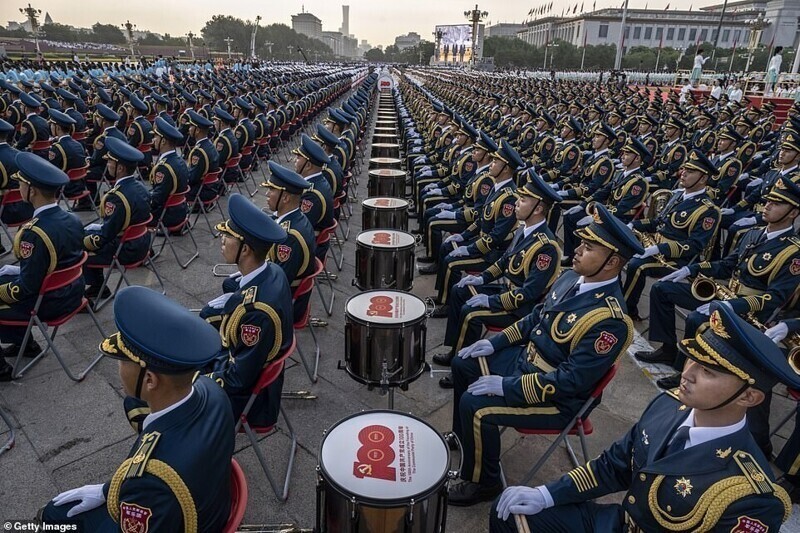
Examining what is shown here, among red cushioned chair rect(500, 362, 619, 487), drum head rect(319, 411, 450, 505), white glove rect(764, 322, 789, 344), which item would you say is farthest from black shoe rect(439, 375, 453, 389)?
white glove rect(764, 322, 789, 344)

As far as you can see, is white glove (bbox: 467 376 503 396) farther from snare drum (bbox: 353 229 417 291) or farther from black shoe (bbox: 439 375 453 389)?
snare drum (bbox: 353 229 417 291)

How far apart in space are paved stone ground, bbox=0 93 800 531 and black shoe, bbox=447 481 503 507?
0.19 ft

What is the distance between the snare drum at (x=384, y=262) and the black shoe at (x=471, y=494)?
2.50m

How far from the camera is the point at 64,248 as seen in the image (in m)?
4.71

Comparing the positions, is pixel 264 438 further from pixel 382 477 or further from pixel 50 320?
pixel 50 320

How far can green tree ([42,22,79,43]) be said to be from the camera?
311ft

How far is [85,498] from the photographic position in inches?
95.7

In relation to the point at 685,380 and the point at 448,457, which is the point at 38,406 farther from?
the point at 685,380

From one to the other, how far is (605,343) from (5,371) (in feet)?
18.5

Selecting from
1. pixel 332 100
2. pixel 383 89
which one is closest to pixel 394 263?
pixel 332 100

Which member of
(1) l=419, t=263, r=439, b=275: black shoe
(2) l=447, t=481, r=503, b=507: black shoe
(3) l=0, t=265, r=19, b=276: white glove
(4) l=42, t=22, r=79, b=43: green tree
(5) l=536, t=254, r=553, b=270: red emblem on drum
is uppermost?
(4) l=42, t=22, r=79, b=43: green tree

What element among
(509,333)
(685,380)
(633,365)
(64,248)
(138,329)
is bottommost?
(633,365)

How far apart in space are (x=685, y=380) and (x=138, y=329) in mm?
2494

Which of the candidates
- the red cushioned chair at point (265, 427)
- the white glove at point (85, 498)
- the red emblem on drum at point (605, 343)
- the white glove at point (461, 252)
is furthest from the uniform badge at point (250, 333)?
the white glove at point (461, 252)
